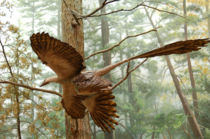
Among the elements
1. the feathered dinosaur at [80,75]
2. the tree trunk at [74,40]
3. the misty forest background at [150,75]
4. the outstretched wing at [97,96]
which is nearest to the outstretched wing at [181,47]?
the feathered dinosaur at [80,75]

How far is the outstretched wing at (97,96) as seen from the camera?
0.56 m

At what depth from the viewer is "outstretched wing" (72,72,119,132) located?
563mm

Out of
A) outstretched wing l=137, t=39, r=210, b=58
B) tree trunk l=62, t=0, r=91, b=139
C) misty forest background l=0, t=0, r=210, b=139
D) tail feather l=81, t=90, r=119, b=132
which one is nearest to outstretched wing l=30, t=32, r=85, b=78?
tail feather l=81, t=90, r=119, b=132

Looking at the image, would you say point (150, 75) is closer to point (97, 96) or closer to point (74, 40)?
Result: point (74, 40)

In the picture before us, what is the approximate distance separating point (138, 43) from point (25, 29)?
508 centimetres

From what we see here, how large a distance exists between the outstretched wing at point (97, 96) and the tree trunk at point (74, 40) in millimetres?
500

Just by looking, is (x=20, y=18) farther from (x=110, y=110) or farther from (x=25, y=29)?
(x=110, y=110)

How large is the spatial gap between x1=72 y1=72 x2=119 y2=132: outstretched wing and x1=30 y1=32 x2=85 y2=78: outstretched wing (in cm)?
5

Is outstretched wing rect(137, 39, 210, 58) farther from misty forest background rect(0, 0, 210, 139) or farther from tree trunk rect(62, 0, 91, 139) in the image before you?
misty forest background rect(0, 0, 210, 139)

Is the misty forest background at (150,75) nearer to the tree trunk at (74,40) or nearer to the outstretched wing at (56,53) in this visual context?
the tree trunk at (74,40)

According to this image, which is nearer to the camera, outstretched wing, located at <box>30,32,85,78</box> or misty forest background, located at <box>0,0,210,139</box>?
outstretched wing, located at <box>30,32,85,78</box>

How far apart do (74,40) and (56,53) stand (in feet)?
2.26

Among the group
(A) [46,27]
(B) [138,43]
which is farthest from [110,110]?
(A) [46,27]

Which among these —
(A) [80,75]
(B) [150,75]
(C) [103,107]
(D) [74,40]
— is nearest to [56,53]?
(A) [80,75]
